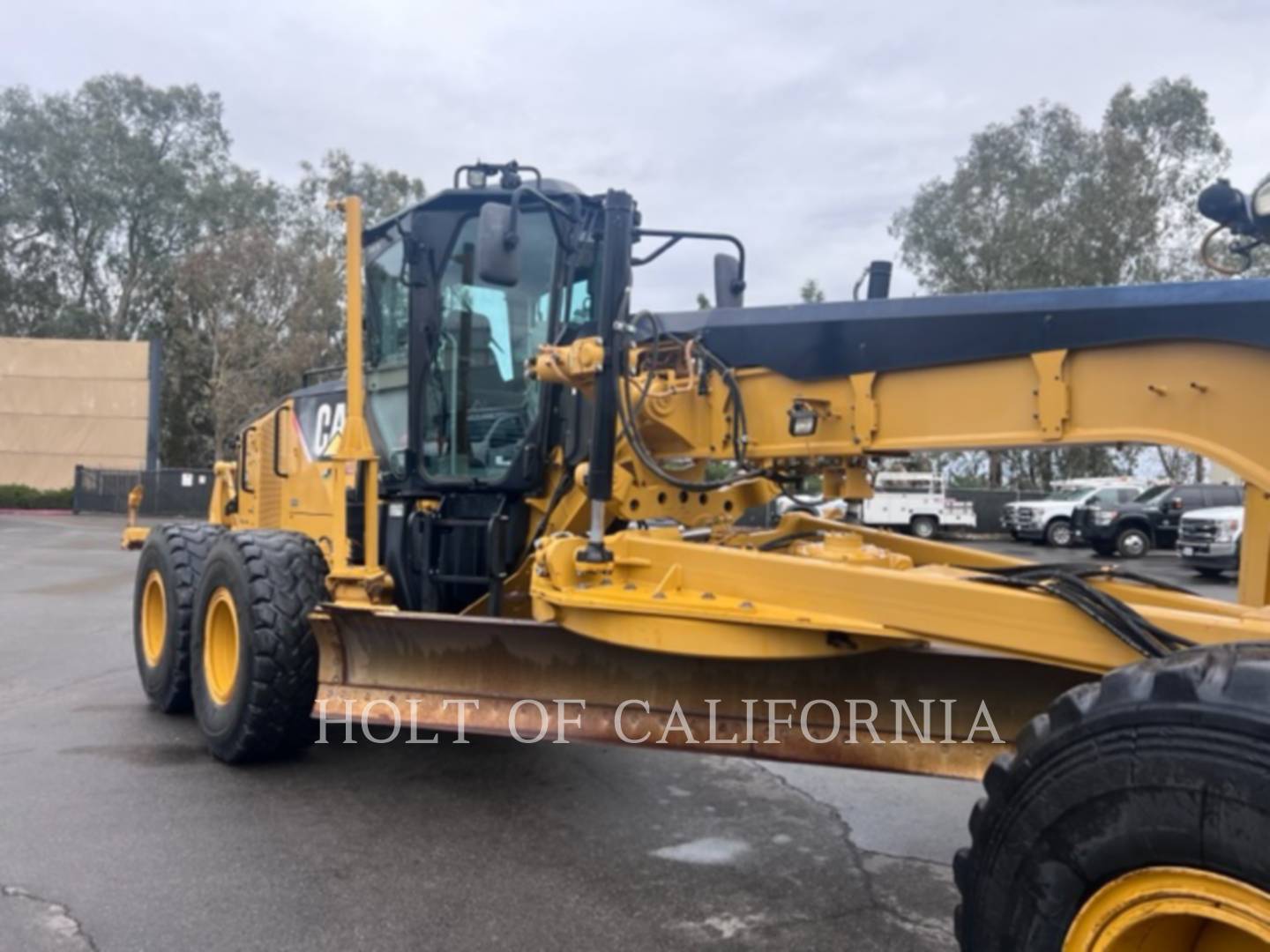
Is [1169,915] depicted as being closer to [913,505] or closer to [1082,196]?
[913,505]

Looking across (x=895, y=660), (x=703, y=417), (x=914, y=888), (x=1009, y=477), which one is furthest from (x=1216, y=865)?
(x=1009, y=477)

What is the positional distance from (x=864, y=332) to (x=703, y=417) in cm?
79

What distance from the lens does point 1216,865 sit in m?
2.03

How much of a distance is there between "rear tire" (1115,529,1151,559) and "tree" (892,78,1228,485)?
9.72 metres

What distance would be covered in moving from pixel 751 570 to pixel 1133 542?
22049mm

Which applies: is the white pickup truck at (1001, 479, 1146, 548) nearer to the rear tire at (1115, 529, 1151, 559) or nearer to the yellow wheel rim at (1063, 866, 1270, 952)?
the rear tire at (1115, 529, 1151, 559)

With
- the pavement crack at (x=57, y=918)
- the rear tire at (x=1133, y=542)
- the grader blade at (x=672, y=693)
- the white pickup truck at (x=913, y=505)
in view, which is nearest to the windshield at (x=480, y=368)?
the grader blade at (x=672, y=693)

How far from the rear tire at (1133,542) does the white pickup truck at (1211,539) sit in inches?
199

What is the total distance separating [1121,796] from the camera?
2.16 m

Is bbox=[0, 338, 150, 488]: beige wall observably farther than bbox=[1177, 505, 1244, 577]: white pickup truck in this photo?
Yes

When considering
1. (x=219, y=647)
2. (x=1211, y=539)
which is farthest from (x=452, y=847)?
(x=1211, y=539)

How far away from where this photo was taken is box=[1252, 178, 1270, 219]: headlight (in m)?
2.74

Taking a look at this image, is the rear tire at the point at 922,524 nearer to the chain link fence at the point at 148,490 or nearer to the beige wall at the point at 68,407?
the chain link fence at the point at 148,490

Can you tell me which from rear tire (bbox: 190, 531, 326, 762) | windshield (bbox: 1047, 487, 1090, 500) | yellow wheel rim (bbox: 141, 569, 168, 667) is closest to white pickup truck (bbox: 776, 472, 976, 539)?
windshield (bbox: 1047, 487, 1090, 500)
